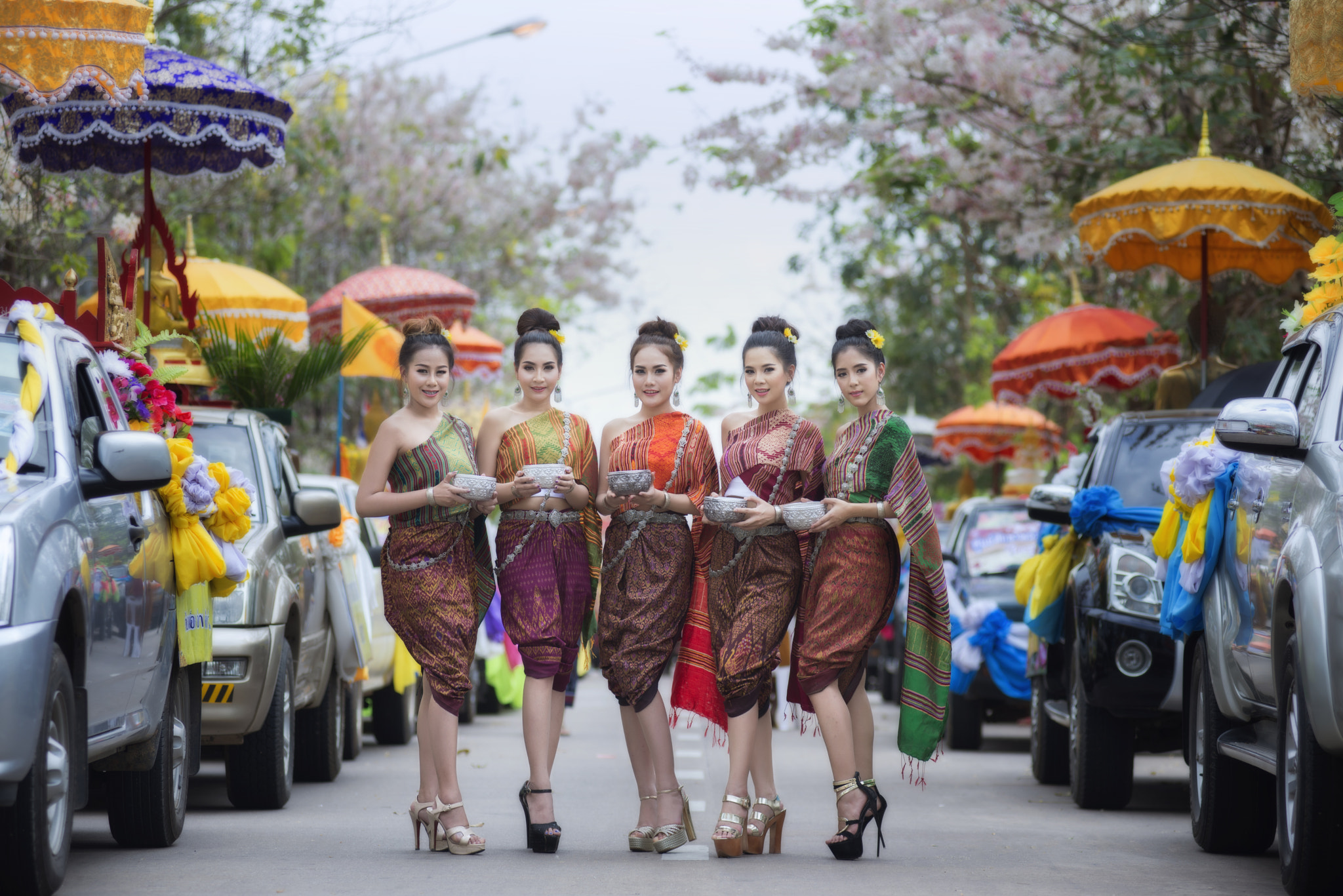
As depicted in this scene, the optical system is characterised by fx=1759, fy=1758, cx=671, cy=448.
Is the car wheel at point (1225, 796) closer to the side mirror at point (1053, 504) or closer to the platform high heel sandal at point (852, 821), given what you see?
the platform high heel sandal at point (852, 821)

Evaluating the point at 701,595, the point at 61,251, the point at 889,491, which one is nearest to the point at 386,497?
the point at 701,595

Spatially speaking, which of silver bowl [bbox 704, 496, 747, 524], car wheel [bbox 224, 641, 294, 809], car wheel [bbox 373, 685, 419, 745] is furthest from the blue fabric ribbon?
car wheel [bbox 373, 685, 419, 745]

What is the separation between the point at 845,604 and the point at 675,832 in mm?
1139

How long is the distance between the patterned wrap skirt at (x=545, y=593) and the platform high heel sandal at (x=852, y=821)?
120 cm

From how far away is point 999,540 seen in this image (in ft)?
44.4

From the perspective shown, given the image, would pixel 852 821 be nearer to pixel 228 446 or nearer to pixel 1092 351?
pixel 228 446

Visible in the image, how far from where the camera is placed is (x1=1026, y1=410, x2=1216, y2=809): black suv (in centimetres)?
828

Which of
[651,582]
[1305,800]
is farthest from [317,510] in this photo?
[1305,800]

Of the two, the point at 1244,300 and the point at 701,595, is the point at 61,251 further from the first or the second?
the point at 1244,300

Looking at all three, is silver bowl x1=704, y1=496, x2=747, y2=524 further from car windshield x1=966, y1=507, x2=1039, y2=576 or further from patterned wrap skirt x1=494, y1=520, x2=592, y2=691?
car windshield x1=966, y1=507, x2=1039, y2=576

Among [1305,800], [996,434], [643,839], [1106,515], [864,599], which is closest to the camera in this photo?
[1305,800]

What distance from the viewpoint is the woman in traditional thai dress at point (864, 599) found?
695 centimetres

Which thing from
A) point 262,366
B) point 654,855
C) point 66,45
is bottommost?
point 654,855

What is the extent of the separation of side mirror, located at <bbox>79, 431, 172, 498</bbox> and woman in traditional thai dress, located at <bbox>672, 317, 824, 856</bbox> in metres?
2.23
